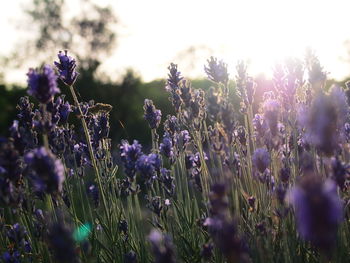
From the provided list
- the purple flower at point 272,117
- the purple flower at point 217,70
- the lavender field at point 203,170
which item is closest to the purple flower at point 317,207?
the lavender field at point 203,170

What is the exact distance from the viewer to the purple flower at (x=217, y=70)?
2834 millimetres

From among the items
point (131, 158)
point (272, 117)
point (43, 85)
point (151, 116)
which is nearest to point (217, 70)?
point (272, 117)

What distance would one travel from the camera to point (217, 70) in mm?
2840

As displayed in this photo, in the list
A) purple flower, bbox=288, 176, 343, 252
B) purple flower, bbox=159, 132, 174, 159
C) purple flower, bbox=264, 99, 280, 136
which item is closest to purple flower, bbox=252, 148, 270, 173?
purple flower, bbox=264, 99, 280, 136

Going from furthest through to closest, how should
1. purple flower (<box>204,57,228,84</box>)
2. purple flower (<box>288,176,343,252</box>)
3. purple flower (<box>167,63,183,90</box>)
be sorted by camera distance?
purple flower (<box>167,63,183,90</box>), purple flower (<box>204,57,228,84</box>), purple flower (<box>288,176,343,252</box>)

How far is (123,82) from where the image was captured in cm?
2283

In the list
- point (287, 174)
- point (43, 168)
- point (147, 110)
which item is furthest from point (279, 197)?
point (147, 110)

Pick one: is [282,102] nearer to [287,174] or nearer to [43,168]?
[287,174]

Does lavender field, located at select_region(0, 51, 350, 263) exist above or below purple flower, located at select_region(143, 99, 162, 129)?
below

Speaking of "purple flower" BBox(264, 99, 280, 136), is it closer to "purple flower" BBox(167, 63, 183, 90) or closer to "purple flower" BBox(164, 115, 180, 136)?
"purple flower" BBox(167, 63, 183, 90)

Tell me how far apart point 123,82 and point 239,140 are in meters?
19.8

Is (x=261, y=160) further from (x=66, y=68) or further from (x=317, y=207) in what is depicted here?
(x=317, y=207)

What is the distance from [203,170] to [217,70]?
0.59 meters

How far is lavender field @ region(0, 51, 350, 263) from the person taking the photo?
74.4 inches
